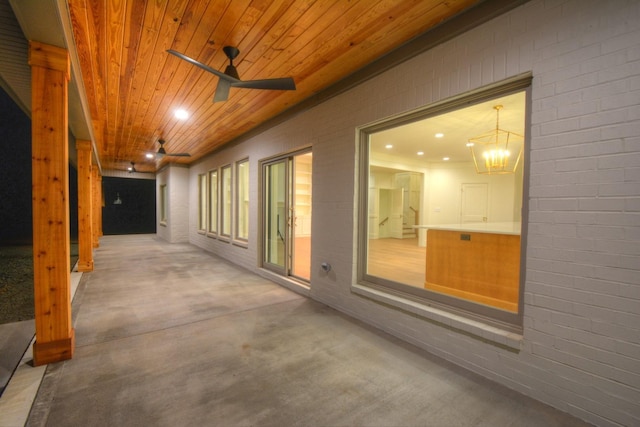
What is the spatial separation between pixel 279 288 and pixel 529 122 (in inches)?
144

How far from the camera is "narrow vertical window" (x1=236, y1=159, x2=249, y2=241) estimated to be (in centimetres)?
614

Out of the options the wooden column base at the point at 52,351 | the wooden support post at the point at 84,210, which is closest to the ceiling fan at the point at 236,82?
the wooden column base at the point at 52,351

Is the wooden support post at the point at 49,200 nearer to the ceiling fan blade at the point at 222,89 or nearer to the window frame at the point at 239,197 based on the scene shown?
the ceiling fan blade at the point at 222,89

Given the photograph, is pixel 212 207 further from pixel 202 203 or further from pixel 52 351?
pixel 52 351

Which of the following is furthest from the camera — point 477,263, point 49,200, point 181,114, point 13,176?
point 13,176

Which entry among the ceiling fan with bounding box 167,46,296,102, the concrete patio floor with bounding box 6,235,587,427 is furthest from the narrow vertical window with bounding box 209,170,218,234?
the ceiling fan with bounding box 167,46,296,102

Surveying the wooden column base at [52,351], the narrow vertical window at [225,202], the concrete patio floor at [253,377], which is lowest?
the concrete patio floor at [253,377]

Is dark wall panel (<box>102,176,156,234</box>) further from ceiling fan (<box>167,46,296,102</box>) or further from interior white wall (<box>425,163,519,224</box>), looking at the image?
ceiling fan (<box>167,46,296,102</box>)

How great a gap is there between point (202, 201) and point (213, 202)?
107 centimetres

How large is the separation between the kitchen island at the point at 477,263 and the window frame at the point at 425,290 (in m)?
0.76

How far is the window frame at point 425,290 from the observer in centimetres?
196

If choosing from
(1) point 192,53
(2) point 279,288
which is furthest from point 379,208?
(1) point 192,53

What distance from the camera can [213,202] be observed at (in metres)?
7.89

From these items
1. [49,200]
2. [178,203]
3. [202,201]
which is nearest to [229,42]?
[49,200]
